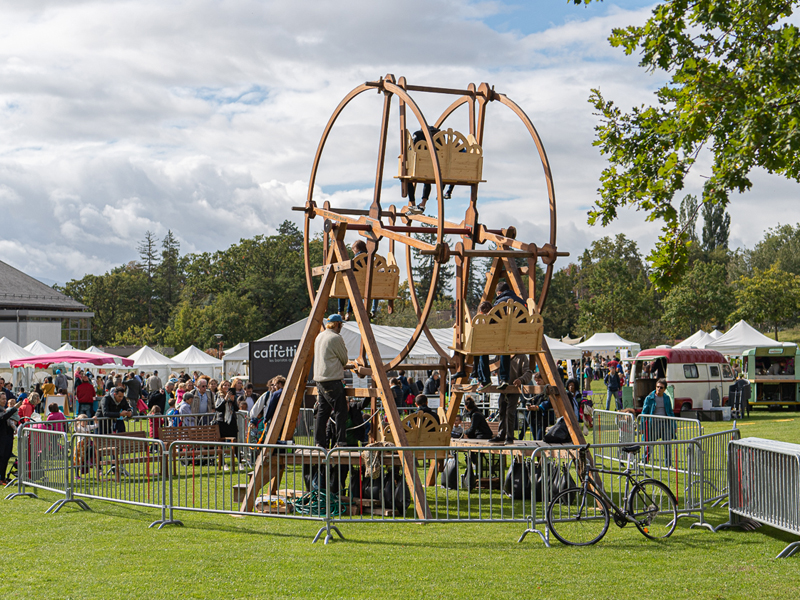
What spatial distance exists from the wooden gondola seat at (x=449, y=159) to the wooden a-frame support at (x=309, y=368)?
4.61 ft

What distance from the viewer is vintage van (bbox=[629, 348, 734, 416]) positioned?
2614 centimetres

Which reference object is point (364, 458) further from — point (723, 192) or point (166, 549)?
point (723, 192)

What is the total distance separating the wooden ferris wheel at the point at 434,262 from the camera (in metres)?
10.6

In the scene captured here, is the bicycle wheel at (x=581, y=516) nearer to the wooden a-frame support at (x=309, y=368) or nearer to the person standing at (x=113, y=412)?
the wooden a-frame support at (x=309, y=368)

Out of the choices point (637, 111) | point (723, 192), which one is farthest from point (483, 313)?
point (723, 192)

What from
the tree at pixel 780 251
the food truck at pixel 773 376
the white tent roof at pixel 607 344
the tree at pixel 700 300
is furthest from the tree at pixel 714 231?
the food truck at pixel 773 376

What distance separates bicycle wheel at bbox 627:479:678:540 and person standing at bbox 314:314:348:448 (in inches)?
150

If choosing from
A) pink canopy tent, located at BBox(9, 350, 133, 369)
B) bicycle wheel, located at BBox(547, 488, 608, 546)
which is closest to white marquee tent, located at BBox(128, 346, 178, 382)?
pink canopy tent, located at BBox(9, 350, 133, 369)

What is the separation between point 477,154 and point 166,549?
288 inches

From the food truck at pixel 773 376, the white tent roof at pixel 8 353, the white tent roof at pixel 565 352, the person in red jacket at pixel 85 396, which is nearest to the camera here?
the person in red jacket at pixel 85 396

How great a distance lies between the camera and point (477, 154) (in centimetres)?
1243

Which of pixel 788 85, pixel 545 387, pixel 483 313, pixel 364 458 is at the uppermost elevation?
pixel 788 85

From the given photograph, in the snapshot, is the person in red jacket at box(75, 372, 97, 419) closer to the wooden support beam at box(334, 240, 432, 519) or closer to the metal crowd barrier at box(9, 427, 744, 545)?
the metal crowd barrier at box(9, 427, 744, 545)

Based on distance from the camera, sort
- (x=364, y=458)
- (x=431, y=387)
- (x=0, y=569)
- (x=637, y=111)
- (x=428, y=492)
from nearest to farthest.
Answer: (x=0, y=569) < (x=637, y=111) < (x=364, y=458) < (x=428, y=492) < (x=431, y=387)
